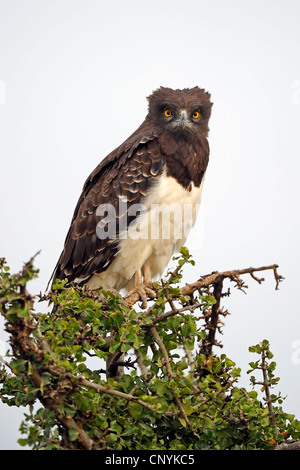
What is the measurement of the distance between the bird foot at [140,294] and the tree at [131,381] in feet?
6.69

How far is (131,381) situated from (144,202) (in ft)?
11.1

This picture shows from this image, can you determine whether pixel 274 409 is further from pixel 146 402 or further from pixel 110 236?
pixel 110 236

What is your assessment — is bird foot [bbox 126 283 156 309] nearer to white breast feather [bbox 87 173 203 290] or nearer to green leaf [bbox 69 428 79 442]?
white breast feather [bbox 87 173 203 290]

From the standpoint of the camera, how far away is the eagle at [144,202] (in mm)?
7672

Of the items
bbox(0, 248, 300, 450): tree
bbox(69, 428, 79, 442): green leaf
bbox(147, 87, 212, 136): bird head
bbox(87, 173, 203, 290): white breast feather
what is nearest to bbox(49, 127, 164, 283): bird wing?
bbox(87, 173, 203, 290): white breast feather

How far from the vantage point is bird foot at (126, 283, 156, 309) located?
7.41 metres

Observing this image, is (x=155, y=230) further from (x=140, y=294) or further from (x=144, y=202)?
(x=140, y=294)

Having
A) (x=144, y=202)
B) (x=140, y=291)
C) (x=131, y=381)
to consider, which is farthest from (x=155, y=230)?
(x=131, y=381)

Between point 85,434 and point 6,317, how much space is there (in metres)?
0.85

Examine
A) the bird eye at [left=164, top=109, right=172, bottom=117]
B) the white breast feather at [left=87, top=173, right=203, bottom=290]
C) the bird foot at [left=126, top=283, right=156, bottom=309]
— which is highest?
the bird eye at [left=164, top=109, right=172, bottom=117]

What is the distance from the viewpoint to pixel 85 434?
383cm

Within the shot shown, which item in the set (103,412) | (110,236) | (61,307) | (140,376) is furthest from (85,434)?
(110,236)

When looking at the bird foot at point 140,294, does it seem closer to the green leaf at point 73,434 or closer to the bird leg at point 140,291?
the bird leg at point 140,291
